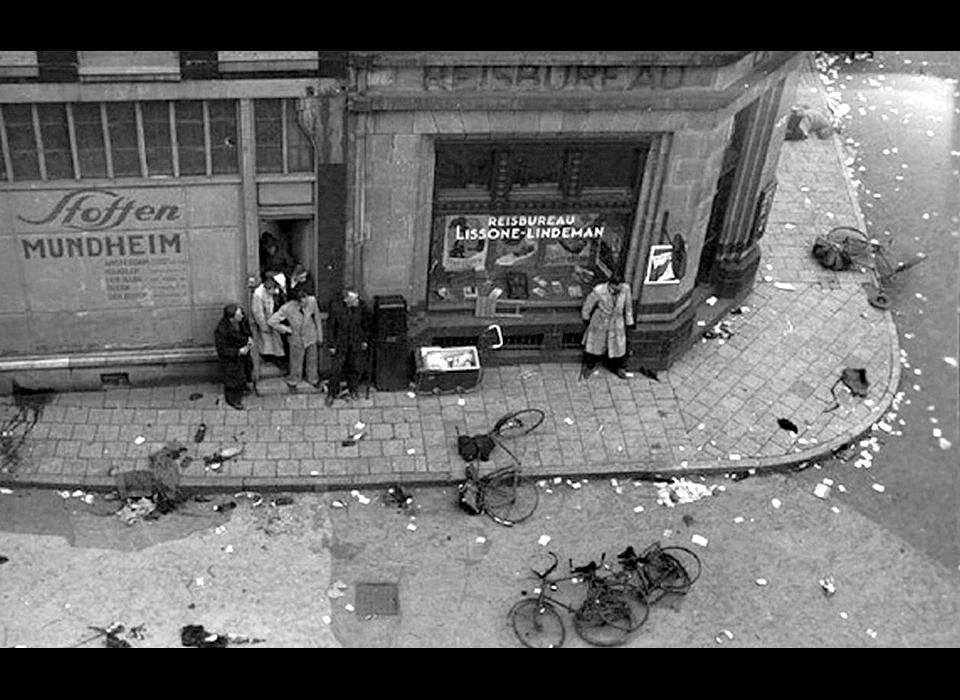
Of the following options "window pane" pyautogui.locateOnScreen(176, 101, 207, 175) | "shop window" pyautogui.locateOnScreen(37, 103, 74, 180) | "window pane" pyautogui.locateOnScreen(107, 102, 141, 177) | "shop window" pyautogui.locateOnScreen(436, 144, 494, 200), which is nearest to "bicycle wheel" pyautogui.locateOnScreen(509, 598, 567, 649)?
"shop window" pyautogui.locateOnScreen(436, 144, 494, 200)

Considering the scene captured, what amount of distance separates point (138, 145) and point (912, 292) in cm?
1357

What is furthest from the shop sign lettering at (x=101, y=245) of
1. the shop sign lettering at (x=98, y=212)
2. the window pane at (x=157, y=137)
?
the window pane at (x=157, y=137)

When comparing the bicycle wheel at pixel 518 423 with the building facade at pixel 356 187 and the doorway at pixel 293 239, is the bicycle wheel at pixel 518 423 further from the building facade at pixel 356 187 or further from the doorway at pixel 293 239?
the doorway at pixel 293 239

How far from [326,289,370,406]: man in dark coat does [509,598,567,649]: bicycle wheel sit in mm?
4333

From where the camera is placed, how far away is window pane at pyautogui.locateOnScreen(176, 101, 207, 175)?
1355 centimetres

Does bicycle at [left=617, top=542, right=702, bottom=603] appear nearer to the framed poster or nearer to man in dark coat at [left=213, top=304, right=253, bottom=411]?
the framed poster

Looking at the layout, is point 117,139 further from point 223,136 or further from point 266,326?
point 266,326

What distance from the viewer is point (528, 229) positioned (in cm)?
1593

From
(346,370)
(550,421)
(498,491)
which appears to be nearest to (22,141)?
(346,370)

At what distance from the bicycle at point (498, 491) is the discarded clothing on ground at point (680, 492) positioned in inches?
70.0

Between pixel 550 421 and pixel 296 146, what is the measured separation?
17.7 ft

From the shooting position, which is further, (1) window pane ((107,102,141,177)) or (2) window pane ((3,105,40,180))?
(1) window pane ((107,102,141,177))
